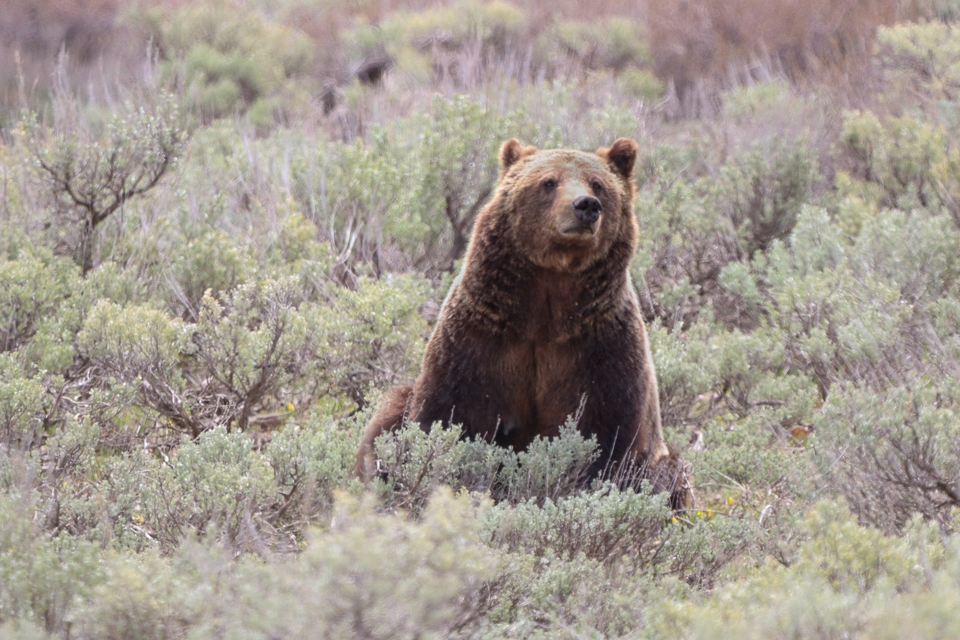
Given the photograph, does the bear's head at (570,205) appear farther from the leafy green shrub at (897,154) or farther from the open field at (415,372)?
the leafy green shrub at (897,154)

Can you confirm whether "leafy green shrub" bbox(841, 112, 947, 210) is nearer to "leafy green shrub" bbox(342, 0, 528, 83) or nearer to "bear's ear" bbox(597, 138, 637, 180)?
"bear's ear" bbox(597, 138, 637, 180)

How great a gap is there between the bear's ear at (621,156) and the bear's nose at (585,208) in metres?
0.76

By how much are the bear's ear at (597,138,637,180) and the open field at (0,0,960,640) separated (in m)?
1.27

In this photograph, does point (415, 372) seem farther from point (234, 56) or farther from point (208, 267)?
point (234, 56)

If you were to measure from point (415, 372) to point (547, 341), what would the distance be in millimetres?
1587

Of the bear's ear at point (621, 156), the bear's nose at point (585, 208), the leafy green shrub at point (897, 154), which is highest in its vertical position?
the bear's ear at point (621, 156)

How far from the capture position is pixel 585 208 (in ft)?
13.4

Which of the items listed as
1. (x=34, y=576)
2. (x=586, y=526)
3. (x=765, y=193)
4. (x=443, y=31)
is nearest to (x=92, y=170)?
(x=34, y=576)

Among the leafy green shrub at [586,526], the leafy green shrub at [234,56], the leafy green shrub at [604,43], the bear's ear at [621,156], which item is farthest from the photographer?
the leafy green shrub at [604,43]

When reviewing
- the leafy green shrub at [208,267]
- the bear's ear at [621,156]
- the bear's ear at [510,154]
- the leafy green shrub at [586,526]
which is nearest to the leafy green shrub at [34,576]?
the leafy green shrub at [586,526]

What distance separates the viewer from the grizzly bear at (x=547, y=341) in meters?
4.09

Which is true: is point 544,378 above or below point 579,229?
below

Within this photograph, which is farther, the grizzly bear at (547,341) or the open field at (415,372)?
the grizzly bear at (547,341)

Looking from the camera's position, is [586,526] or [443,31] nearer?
[586,526]
